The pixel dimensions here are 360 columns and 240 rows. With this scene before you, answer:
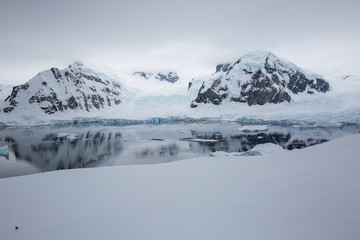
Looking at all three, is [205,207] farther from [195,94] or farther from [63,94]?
[63,94]

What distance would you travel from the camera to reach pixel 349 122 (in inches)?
1820

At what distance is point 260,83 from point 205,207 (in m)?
125

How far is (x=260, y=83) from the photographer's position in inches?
4781

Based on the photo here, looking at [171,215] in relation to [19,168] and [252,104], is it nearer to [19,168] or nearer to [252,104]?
[19,168]

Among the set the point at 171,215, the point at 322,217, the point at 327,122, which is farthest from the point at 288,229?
the point at 327,122

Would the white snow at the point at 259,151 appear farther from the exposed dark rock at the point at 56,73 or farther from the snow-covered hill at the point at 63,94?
the exposed dark rock at the point at 56,73

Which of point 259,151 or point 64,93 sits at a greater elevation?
point 64,93

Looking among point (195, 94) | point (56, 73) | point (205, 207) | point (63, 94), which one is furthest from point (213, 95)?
point (205, 207)

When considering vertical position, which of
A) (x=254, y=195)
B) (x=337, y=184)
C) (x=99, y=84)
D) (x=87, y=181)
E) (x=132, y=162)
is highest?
(x=99, y=84)

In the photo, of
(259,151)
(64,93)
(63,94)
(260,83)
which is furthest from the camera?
(64,93)

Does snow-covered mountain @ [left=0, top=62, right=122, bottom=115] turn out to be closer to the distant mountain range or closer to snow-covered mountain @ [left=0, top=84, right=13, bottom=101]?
the distant mountain range

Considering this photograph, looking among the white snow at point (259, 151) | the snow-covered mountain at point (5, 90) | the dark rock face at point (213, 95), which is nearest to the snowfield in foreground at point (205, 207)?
the white snow at point (259, 151)

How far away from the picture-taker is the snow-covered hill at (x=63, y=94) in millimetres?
104250

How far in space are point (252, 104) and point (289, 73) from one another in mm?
33428
